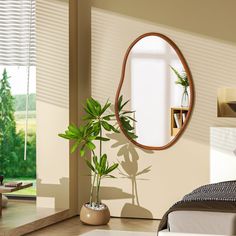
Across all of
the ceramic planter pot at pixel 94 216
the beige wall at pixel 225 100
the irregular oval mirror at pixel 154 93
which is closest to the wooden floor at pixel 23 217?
the ceramic planter pot at pixel 94 216

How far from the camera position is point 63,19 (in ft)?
25.7

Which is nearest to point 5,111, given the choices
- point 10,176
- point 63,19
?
point 10,176

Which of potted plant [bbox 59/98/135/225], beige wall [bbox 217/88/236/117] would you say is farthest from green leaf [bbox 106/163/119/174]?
beige wall [bbox 217/88/236/117]

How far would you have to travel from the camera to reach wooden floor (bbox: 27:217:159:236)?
712 cm

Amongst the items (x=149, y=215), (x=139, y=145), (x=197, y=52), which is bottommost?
(x=149, y=215)

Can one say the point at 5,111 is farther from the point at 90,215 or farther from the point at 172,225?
the point at 172,225

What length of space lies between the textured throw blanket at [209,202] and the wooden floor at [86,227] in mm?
1572

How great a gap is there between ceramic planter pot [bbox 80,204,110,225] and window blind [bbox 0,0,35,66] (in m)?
2.01

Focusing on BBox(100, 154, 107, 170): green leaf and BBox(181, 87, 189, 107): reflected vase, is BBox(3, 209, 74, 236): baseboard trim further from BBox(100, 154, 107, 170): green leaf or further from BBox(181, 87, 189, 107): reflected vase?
BBox(181, 87, 189, 107): reflected vase

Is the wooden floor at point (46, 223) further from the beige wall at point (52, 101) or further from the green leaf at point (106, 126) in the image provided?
the green leaf at point (106, 126)

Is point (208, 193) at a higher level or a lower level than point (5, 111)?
lower

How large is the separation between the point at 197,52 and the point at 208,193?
221 centimetres

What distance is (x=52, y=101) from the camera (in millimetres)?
7922

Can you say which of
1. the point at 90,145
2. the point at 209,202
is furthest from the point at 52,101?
the point at 209,202
